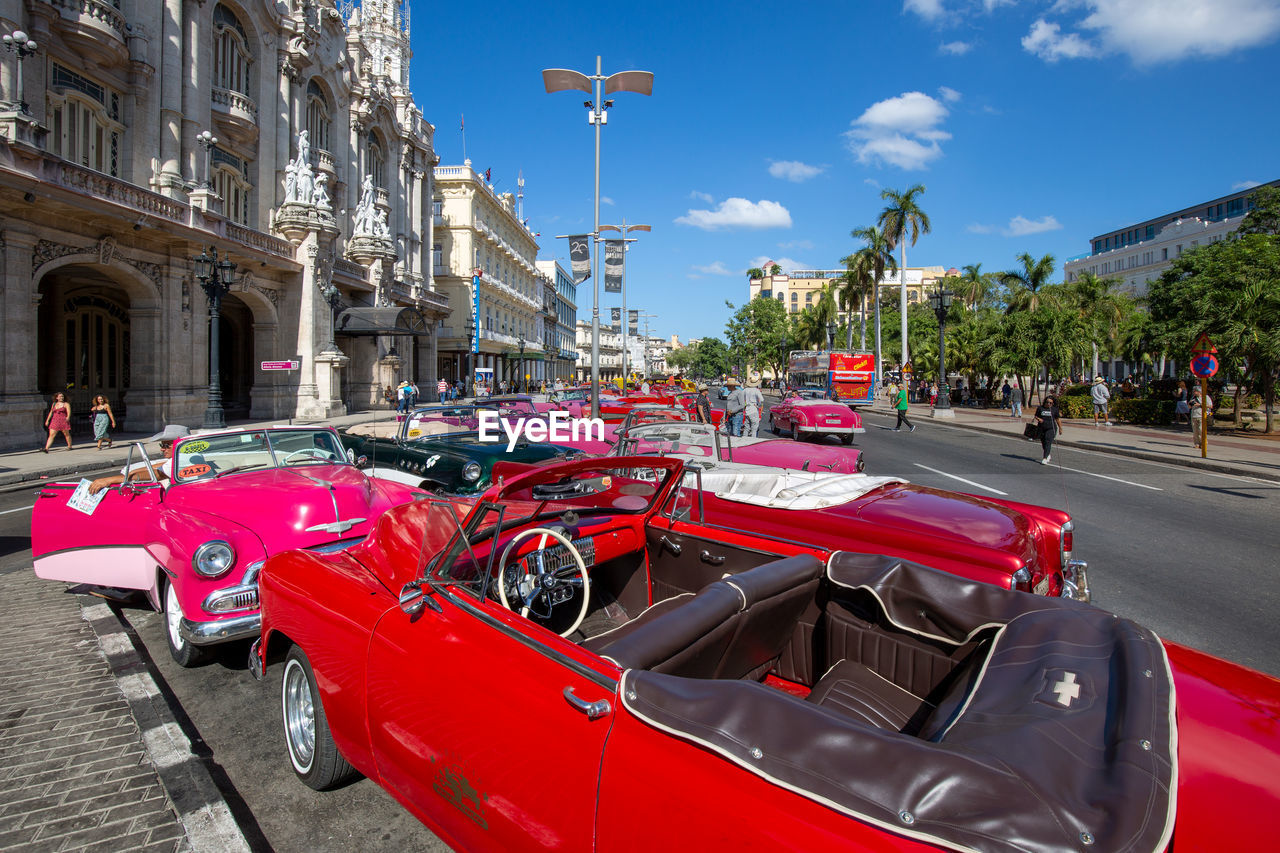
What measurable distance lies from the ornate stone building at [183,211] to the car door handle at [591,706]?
62.7 ft

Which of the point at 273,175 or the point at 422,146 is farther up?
the point at 422,146

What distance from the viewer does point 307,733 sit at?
3184 mm

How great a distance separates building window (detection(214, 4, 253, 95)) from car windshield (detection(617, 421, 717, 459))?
81.1 feet

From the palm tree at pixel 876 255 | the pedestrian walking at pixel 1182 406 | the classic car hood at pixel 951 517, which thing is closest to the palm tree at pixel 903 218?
the palm tree at pixel 876 255

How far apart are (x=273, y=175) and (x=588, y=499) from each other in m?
28.1

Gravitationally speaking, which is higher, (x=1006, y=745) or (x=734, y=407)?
(x=734, y=407)

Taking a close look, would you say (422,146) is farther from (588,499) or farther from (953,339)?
(588,499)

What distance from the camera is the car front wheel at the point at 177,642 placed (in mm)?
4328

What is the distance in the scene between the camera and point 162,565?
4.46 metres

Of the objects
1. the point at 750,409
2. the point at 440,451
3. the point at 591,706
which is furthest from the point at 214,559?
the point at 750,409

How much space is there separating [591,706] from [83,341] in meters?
29.2

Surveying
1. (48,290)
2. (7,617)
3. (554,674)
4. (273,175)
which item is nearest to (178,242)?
(48,290)

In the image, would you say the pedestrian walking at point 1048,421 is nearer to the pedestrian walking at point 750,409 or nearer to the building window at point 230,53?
the pedestrian walking at point 750,409

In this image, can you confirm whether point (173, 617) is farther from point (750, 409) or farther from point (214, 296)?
point (214, 296)
